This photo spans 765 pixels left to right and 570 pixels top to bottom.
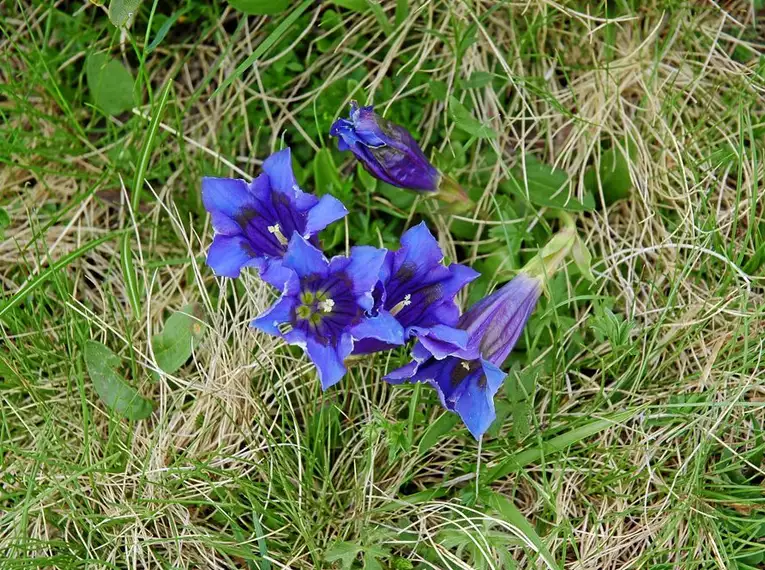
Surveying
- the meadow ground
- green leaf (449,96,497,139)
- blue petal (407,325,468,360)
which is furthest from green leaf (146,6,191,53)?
blue petal (407,325,468,360)

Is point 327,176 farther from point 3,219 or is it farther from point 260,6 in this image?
point 3,219

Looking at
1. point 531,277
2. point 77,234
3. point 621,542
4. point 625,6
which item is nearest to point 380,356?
point 531,277

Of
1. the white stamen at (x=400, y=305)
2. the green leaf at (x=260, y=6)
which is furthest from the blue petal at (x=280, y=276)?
the green leaf at (x=260, y=6)

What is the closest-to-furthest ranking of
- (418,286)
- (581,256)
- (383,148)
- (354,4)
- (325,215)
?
(325,215)
(418,286)
(383,148)
(581,256)
(354,4)

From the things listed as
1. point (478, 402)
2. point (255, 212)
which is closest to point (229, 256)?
point (255, 212)

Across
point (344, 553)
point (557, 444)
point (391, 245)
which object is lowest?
point (344, 553)

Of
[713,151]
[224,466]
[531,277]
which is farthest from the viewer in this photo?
[713,151]

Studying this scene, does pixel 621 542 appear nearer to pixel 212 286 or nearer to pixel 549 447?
pixel 549 447

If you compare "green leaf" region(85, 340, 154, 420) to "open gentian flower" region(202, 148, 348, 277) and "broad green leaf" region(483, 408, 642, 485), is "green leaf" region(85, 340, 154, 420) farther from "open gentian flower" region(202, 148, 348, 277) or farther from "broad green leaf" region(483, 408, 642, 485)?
"broad green leaf" region(483, 408, 642, 485)
